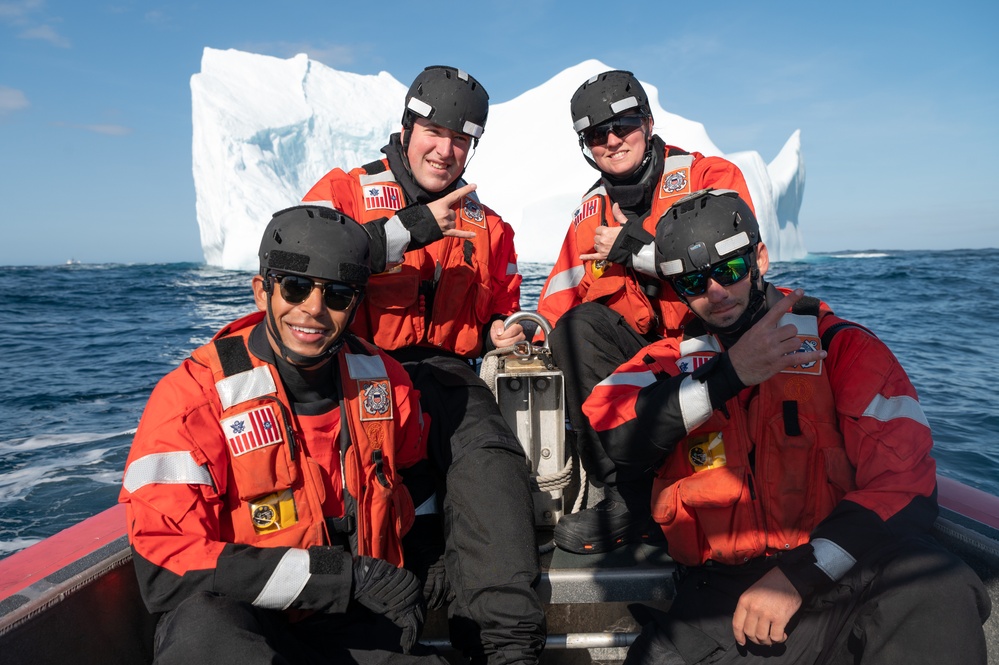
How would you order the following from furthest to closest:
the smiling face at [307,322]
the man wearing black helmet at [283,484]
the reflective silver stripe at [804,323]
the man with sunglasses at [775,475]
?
the reflective silver stripe at [804,323], the smiling face at [307,322], the man with sunglasses at [775,475], the man wearing black helmet at [283,484]

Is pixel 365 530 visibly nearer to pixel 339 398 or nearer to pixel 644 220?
pixel 339 398

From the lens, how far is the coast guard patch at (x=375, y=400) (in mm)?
2074

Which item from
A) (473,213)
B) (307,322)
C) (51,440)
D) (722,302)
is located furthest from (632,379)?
(51,440)

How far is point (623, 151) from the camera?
3.24 metres

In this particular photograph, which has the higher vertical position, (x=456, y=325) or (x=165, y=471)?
(x=456, y=325)

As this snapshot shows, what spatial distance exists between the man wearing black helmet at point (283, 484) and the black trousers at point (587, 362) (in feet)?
2.98

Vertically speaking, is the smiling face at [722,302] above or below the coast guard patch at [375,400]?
above

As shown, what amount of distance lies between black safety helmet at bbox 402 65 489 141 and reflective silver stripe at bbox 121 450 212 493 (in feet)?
5.89

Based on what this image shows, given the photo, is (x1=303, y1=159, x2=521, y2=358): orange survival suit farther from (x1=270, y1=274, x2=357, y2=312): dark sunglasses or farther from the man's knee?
the man's knee

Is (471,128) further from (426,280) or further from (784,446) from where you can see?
(784,446)

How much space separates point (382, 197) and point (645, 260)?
1.19m

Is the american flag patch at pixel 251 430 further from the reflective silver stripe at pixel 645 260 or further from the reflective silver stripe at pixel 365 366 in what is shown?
the reflective silver stripe at pixel 645 260

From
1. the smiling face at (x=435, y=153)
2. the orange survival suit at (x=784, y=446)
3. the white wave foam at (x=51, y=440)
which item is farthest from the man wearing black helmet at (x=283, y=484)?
Result: the white wave foam at (x=51, y=440)

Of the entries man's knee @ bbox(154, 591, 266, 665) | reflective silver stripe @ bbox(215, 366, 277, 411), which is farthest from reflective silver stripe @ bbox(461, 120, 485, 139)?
man's knee @ bbox(154, 591, 266, 665)
